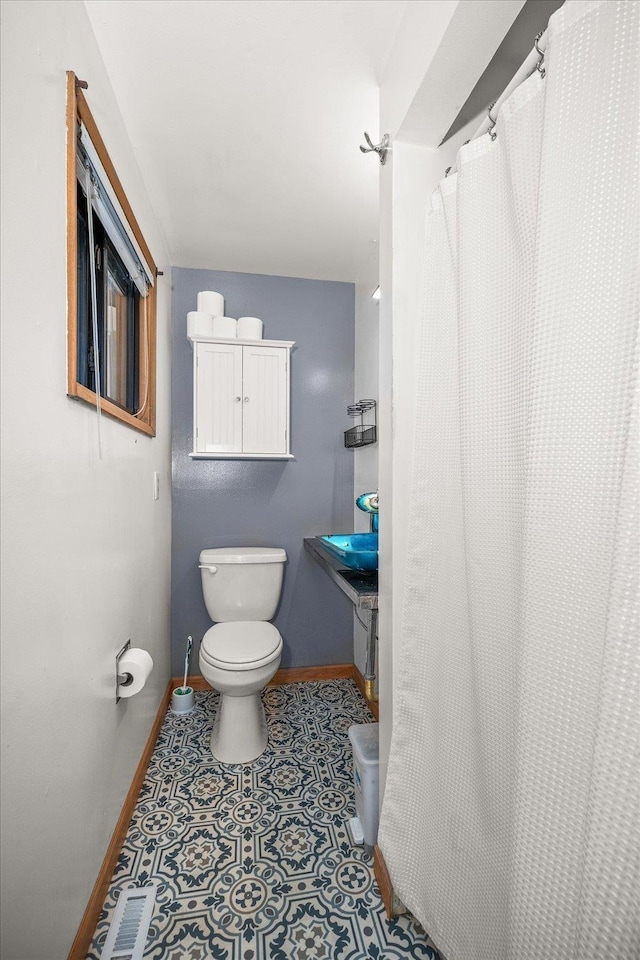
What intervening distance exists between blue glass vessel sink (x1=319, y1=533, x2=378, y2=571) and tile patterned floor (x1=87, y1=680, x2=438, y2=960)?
0.87 meters

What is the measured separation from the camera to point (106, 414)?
1229 mm

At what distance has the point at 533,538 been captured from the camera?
666 millimetres

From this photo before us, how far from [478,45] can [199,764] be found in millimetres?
2428

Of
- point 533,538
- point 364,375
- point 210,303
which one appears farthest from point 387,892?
point 210,303

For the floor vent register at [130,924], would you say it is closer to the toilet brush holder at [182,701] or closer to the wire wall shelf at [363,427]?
the toilet brush holder at [182,701]

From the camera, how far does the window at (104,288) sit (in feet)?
3.15

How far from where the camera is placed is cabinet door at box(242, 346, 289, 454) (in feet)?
7.41

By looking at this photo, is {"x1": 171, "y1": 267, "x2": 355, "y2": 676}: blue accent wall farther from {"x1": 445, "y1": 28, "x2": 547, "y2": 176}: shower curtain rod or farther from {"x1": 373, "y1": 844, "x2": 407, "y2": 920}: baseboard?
{"x1": 445, "y1": 28, "x2": 547, "y2": 176}: shower curtain rod

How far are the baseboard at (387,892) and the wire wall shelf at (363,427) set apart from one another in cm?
157

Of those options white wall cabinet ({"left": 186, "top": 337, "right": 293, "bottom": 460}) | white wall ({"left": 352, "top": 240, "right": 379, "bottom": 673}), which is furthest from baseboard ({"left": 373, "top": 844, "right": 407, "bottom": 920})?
white wall cabinet ({"left": 186, "top": 337, "right": 293, "bottom": 460})

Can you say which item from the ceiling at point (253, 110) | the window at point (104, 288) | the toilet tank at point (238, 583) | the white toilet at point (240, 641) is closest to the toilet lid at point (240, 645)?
the white toilet at point (240, 641)

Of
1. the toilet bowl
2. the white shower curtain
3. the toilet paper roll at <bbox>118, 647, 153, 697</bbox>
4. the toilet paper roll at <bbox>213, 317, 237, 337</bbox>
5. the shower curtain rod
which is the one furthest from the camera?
the toilet paper roll at <bbox>213, 317, 237, 337</bbox>

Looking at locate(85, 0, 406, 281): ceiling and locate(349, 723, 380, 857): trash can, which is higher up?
locate(85, 0, 406, 281): ceiling

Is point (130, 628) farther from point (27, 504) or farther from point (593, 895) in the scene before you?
A: point (593, 895)
